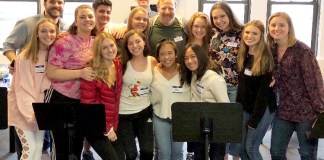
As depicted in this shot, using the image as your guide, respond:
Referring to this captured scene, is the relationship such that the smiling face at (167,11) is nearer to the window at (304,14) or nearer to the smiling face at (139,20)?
the smiling face at (139,20)

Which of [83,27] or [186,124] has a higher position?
[83,27]

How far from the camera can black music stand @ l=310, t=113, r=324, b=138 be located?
272cm

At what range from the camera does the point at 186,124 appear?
104 inches

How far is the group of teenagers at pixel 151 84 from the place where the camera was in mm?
2869

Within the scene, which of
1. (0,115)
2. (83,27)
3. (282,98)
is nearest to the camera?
(0,115)

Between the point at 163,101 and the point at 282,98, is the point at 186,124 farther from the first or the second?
the point at 282,98

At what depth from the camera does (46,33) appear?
2.87 metres

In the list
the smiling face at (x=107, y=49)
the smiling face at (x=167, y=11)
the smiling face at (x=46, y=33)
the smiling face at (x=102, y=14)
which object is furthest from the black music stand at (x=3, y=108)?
the smiling face at (x=167, y=11)

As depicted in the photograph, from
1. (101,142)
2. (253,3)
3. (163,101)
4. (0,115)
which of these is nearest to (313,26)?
(253,3)

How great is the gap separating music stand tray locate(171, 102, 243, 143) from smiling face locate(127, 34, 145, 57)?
0.68 meters

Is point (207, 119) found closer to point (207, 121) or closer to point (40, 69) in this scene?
point (207, 121)

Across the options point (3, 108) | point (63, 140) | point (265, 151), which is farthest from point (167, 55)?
point (265, 151)

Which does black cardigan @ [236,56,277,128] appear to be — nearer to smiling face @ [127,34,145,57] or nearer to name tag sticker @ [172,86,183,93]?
Answer: name tag sticker @ [172,86,183,93]

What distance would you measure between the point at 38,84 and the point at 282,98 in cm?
193
